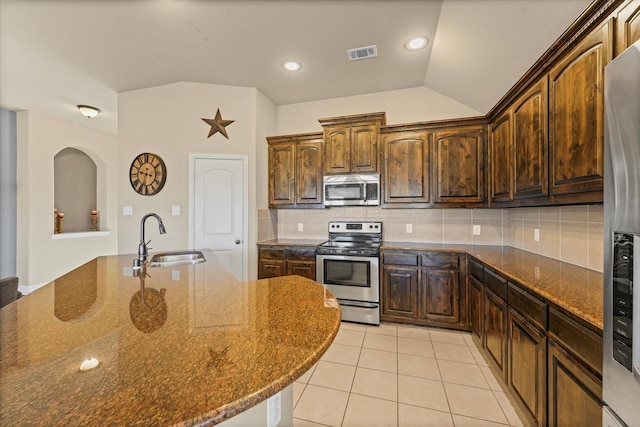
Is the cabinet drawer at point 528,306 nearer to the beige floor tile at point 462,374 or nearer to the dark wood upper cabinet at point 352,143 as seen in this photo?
the beige floor tile at point 462,374

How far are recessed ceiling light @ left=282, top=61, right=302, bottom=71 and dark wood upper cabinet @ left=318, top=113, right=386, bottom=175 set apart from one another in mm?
690

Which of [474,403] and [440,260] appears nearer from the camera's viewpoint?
[474,403]

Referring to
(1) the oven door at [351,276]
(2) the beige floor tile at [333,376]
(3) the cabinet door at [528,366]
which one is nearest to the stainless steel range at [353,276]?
(1) the oven door at [351,276]

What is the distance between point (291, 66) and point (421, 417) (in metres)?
3.45

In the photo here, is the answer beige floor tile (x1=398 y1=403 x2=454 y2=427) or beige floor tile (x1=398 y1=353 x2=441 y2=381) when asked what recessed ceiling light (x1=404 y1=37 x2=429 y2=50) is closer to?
beige floor tile (x1=398 y1=353 x2=441 y2=381)

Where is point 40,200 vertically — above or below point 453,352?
above

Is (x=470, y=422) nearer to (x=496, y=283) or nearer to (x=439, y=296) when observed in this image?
(x=496, y=283)

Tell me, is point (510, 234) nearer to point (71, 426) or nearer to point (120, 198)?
point (71, 426)

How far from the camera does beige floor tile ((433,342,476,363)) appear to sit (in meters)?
2.49

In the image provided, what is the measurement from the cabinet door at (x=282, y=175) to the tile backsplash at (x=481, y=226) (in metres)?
0.29

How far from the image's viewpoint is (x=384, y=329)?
312cm

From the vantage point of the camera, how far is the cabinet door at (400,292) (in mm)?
3125

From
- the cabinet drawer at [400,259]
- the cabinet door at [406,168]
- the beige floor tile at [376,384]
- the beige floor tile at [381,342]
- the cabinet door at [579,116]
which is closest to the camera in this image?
the cabinet door at [579,116]

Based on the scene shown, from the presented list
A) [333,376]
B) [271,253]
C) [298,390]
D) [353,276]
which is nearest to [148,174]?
[271,253]
